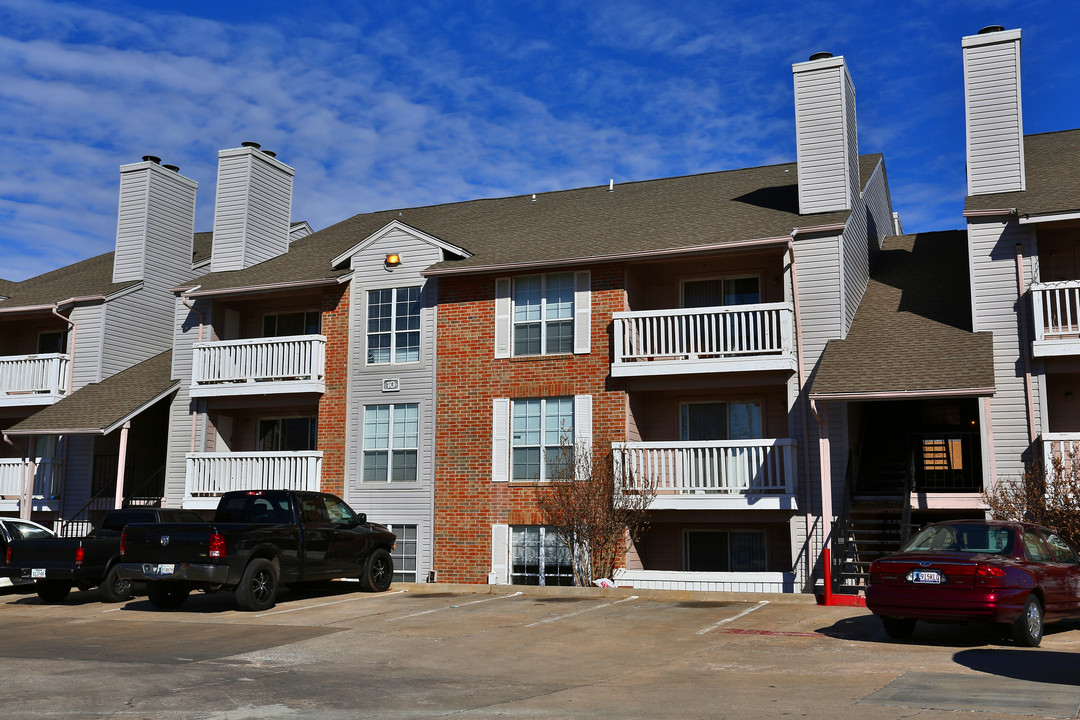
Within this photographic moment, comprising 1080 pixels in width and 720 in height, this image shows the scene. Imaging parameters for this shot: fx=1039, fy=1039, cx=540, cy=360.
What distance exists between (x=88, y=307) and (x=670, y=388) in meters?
15.8

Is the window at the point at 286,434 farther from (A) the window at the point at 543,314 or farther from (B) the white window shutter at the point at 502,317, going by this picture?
(A) the window at the point at 543,314

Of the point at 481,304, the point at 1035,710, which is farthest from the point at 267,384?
the point at 1035,710

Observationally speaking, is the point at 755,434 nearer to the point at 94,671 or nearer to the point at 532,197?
the point at 532,197

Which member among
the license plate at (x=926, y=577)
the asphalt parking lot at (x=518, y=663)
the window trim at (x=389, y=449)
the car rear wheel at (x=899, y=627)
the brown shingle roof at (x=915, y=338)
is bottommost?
the asphalt parking lot at (x=518, y=663)

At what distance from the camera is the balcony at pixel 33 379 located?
86.0ft

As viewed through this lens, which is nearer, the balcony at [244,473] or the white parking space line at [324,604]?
the white parking space line at [324,604]

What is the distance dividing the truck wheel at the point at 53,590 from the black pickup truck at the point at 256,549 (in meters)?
Answer: 2.91

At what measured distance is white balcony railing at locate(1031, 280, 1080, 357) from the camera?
17578 mm

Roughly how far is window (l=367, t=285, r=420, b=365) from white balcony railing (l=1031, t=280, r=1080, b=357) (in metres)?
12.3

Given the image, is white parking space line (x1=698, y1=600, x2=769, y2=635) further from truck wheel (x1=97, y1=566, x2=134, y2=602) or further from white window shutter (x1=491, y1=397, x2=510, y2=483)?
truck wheel (x1=97, y1=566, x2=134, y2=602)

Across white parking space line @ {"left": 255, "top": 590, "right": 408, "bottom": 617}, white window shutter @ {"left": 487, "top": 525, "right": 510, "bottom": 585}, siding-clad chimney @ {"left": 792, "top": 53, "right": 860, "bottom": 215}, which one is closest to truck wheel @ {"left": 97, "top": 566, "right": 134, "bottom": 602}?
white parking space line @ {"left": 255, "top": 590, "right": 408, "bottom": 617}

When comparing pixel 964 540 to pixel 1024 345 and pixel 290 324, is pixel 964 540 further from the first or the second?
pixel 290 324

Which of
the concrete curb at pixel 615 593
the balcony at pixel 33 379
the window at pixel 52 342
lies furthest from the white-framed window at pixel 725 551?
the window at pixel 52 342

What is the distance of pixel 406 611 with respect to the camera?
15.5 m
